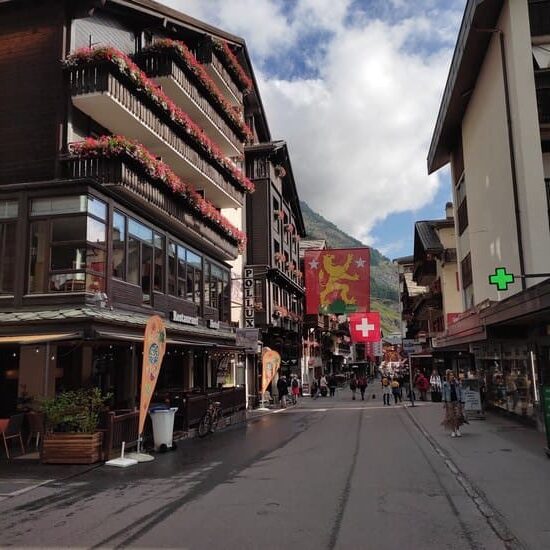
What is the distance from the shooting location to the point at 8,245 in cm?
1625

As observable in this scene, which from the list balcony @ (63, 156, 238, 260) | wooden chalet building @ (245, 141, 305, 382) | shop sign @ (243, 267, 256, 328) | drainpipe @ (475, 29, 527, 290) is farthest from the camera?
wooden chalet building @ (245, 141, 305, 382)

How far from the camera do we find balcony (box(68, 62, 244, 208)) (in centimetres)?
1720

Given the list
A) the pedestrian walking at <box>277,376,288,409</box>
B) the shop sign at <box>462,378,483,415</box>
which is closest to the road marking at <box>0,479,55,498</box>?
the shop sign at <box>462,378,483,415</box>

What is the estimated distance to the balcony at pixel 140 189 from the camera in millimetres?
16969

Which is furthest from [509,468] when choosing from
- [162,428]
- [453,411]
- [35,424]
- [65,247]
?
[65,247]

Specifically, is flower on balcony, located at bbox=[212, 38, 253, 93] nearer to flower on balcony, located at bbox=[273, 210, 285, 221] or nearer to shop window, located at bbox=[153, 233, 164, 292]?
shop window, located at bbox=[153, 233, 164, 292]

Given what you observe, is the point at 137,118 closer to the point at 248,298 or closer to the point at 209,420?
the point at 209,420

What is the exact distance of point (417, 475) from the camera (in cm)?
1053

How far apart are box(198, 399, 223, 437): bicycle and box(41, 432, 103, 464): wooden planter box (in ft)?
18.1

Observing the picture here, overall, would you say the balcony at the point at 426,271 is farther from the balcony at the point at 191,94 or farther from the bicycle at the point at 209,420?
the bicycle at the point at 209,420

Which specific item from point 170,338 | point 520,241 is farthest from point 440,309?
point 170,338

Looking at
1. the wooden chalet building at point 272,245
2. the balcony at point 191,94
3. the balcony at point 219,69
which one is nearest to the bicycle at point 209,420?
the balcony at point 191,94

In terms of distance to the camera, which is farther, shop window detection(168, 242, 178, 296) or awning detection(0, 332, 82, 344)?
shop window detection(168, 242, 178, 296)

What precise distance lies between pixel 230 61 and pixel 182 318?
13.8m
